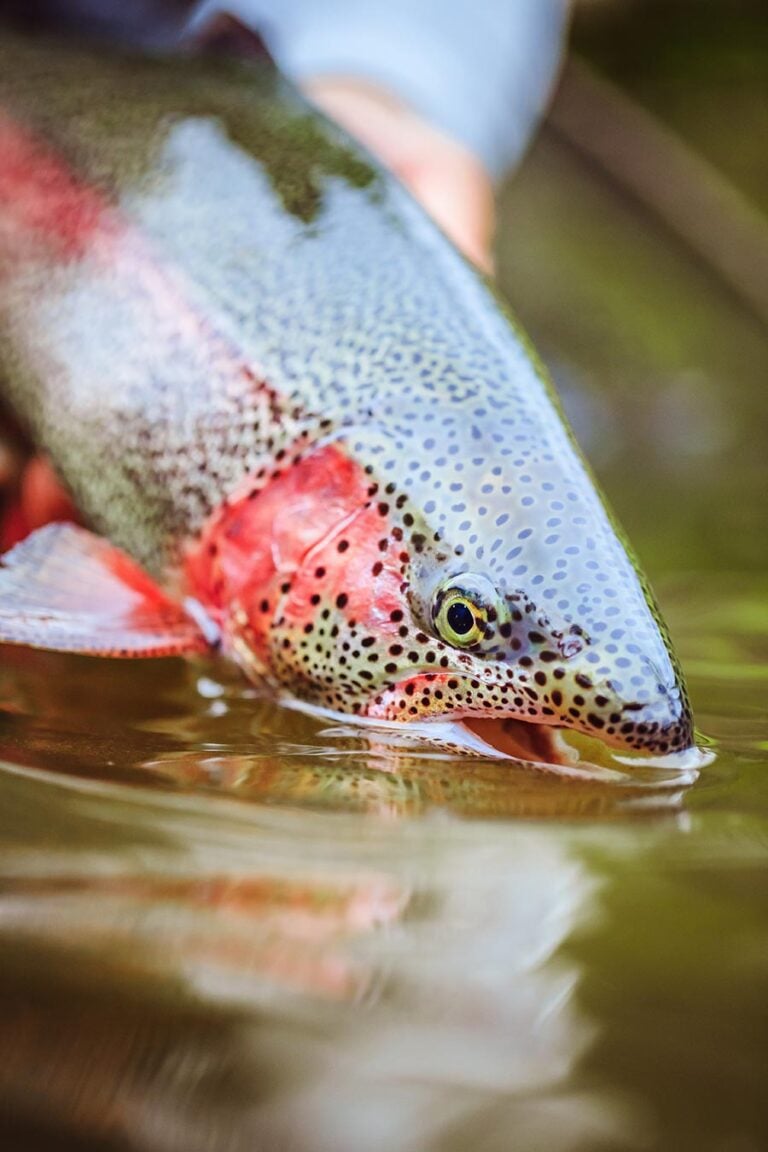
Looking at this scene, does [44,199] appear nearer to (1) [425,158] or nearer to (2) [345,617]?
(2) [345,617]

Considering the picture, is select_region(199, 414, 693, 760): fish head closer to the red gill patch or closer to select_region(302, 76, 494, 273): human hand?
the red gill patch

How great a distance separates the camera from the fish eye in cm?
162

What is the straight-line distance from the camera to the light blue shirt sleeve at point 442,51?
4168mm

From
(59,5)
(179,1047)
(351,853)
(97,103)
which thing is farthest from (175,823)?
(59,5)

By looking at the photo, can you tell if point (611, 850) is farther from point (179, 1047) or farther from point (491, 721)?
point (179, 1047)

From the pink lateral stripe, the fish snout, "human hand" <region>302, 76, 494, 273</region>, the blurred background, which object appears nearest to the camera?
the fish snout

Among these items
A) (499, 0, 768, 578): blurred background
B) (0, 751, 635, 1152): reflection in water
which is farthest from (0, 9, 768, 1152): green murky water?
(499, 0, 768, 578): blurred background

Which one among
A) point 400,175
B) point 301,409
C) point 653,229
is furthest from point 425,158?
point 653,229

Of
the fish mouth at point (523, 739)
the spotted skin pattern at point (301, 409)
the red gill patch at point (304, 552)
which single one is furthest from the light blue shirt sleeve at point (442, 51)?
the fish mouth at point (523, 739)

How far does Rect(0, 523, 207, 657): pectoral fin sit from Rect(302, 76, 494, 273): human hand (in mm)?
1418

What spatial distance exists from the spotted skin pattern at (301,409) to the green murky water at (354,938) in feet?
0.48

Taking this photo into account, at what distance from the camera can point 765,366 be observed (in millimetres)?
7805

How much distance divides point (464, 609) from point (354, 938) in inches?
25.0

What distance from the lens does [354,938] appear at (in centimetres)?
109
